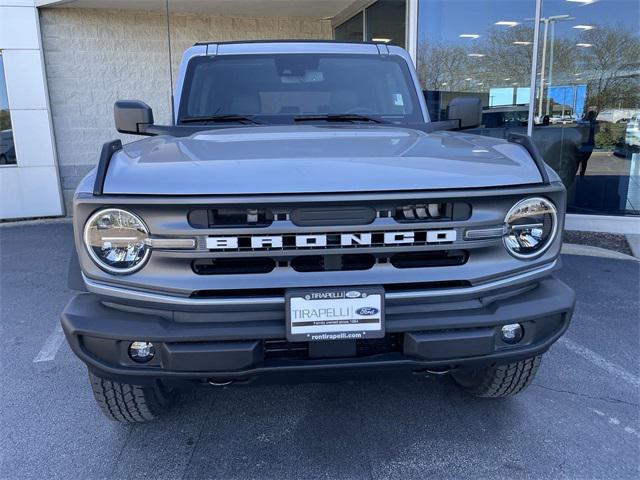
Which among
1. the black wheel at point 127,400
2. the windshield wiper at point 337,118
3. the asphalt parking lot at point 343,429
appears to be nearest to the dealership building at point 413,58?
the windshield wiper at point 337,118

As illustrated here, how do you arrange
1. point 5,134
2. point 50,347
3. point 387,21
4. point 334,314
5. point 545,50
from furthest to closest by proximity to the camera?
point 387,21, point 5,134, point 545,50, point 50,347, point 334,314

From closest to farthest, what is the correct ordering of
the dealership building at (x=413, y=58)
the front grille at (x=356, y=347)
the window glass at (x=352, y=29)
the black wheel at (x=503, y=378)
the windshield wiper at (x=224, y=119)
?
the front grille at (x=356, y=347), the black wheel at (x=503, y=378), the windshield wiper at (x=224, y=119), the dealership building at (x=413, y=58), the window glass at (x=352, y=29)

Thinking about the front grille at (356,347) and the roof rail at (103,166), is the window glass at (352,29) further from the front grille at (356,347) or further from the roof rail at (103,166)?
the front grille at (356,347)

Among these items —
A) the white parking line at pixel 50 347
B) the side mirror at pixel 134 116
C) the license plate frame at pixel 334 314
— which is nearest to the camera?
the license plate frame at pixel 334 314

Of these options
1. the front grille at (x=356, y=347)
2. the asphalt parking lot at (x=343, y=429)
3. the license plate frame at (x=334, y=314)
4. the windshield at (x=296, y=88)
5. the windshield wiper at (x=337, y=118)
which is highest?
the windshield at (x=296, y=88)

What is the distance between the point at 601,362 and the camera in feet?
11.1

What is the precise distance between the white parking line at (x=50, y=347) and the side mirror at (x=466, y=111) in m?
3.20

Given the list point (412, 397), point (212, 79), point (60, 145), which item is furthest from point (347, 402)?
point (60, 145)

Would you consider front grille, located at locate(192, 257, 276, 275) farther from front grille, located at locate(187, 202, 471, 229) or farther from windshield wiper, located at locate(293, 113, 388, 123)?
windshield wiper, located at locate(293, 113, 388, 123)

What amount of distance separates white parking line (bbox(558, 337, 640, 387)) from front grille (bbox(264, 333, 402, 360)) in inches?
77.5

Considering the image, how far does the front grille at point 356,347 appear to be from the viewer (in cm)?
199

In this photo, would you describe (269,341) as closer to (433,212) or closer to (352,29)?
(433,212)

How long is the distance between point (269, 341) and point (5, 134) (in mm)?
8426

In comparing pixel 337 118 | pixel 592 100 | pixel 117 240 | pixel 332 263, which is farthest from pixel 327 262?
pixel 592 100
